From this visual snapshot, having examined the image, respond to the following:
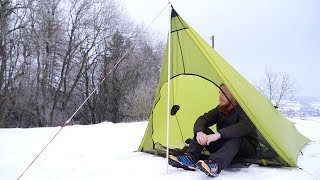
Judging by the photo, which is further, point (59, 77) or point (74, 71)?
point (74, 71)

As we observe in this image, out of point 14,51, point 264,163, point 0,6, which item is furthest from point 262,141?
point 14,51

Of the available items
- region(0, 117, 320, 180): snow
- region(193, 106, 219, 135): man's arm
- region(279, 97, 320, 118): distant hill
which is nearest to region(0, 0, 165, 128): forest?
region(279, 97, 320, 118): distant hill

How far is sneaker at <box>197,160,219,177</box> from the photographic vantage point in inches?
106

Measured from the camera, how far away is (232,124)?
11.0 ft

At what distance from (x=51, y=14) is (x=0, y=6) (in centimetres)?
503

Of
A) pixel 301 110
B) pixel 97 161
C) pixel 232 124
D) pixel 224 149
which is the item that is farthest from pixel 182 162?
pixel 301 110

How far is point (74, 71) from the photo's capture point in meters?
24.5

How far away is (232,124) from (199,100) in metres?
1.12

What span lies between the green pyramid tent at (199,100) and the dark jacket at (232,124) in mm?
103

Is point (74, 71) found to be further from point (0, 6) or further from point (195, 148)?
point (195, 148)

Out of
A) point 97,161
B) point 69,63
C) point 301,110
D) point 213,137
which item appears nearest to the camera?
point 213,137

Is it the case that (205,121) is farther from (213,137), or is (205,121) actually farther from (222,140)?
(213,137)

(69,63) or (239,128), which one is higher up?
(69,63)

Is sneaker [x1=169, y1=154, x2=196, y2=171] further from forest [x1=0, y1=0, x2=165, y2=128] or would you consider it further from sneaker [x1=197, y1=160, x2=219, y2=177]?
forest [x1=0, y1=0, x2=165, y2=128]
